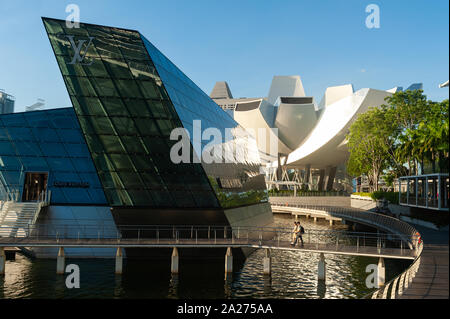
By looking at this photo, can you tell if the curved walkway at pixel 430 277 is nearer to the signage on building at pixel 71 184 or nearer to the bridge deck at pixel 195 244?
the bridge deck at pixel 195 244

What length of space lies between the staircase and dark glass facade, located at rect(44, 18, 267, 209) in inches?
215

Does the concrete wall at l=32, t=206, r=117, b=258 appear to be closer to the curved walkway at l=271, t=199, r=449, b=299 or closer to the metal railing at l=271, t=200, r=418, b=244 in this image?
the curved walkway at l=271, t=199, r=449, b=299

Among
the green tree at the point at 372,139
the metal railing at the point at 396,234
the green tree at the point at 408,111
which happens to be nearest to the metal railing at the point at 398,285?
the metal railing at the point at 396,234

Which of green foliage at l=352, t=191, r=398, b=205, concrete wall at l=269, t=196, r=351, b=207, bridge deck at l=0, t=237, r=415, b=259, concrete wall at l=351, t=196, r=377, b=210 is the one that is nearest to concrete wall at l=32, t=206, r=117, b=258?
bridge deck at l=0, t=237, r=415, b=259

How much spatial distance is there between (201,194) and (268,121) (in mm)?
69251

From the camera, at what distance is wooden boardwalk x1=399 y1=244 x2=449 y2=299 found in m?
12.2

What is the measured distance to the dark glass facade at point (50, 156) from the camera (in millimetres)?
29828

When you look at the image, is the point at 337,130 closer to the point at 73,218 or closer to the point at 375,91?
the point at 375,91

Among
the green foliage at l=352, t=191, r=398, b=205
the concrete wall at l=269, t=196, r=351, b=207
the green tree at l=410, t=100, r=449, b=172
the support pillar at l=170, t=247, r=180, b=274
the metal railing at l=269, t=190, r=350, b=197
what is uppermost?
the green tree at l=410, t=100, r=449, b=172

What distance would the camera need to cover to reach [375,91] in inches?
2746

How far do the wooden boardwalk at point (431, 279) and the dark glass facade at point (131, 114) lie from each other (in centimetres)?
1378

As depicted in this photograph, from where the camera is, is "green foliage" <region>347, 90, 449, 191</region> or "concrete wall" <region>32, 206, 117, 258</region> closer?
"concrete wall" <region>32, 206, 117, 258</region>

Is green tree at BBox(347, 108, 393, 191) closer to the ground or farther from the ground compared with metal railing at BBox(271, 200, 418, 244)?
farther from the ground

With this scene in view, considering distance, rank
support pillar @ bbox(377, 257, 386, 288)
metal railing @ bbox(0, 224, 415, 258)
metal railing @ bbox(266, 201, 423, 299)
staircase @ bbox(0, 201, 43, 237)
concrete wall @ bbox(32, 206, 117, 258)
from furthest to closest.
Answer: concrete wall @ bbox(32, 206, 117, 258), staircase @ bbox(0, 201, 43, 237), metal railing @ bbox(0, 224, 415, 258), support pillar @ bbox(377, 257, 386, 288), metal railing @ bbox(266, 201, 423, 299)
